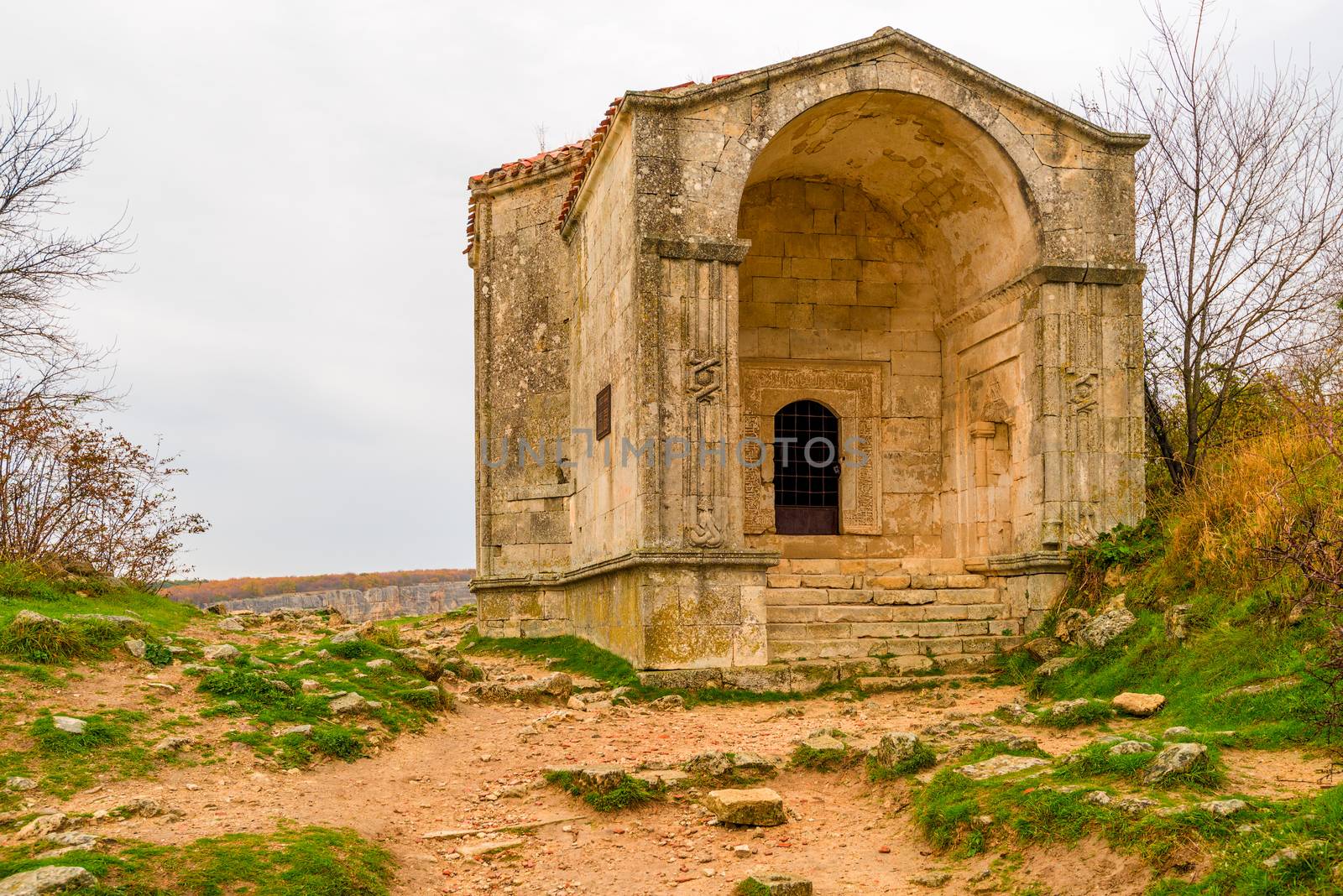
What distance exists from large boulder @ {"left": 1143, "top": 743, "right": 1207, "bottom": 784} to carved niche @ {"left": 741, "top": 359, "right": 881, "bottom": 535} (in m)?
9.18

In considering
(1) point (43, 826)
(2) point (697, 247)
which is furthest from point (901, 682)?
(1) point (43, 826)

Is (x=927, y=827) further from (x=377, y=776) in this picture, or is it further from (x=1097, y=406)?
(x=1097, y=406)

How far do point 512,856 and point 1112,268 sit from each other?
9.40 m

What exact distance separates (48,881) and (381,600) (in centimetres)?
2409

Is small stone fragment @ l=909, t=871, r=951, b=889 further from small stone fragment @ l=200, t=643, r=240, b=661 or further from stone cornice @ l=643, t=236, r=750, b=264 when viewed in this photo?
stone cornice @ l=643, t=236, r=750, b=264

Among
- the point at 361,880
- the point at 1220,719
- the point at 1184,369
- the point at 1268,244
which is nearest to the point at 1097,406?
the point at 1184,369

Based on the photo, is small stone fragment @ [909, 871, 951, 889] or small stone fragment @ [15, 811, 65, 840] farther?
small stone fragment @ [909, 871, 951, 889]

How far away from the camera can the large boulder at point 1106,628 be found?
10367mm

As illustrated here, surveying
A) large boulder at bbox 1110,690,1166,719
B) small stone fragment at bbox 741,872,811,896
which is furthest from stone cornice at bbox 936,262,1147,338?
small stone fragment at bbox 741,872,811,896

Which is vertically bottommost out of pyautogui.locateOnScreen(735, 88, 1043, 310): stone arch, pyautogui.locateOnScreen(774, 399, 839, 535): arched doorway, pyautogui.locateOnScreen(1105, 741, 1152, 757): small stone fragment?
pyautogui.locateOnScreen(1105, 741, 1152, 757): small stone fragment

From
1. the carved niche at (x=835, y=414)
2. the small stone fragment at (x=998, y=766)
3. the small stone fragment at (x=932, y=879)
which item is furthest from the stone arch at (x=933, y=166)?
the small stone fragment at (x=932, y=879)

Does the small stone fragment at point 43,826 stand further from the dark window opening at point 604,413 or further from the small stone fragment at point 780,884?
the dark window opening at point 604,413

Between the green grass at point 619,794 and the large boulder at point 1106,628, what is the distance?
16.5ft

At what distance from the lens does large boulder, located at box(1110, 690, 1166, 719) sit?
831 cm
